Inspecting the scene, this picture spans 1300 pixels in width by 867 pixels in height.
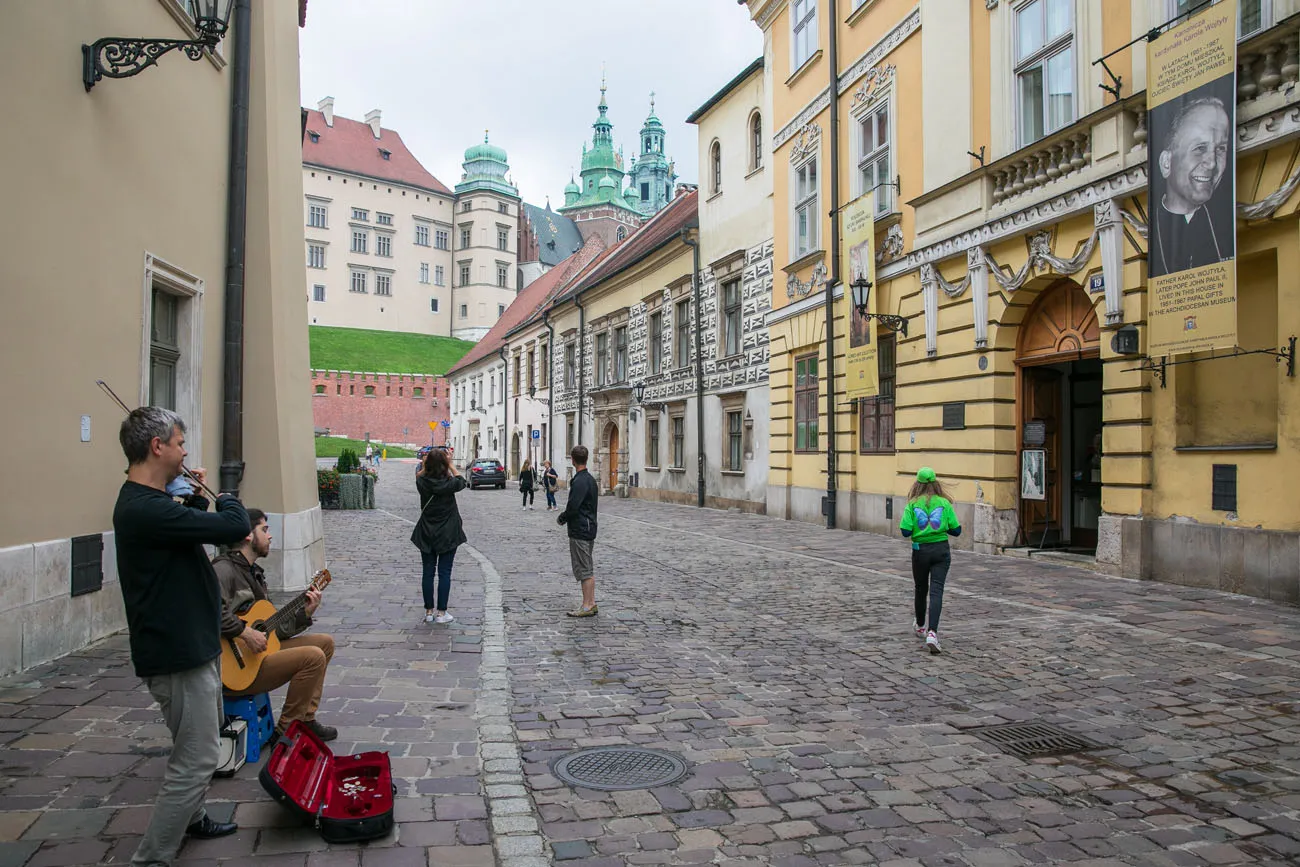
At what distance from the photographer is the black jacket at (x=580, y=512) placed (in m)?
9.50

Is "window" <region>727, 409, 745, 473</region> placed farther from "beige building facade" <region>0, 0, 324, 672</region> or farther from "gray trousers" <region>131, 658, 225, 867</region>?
"gray trousers" <region>131, 658, 225, 867</region>

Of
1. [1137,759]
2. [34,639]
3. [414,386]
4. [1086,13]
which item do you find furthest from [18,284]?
[414,386]

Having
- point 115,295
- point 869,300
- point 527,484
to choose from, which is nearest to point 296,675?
point 115,295

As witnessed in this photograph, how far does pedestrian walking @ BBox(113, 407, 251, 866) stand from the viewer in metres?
3.41

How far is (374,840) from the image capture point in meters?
3.87

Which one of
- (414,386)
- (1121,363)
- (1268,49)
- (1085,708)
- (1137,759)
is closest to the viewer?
(1137,759)

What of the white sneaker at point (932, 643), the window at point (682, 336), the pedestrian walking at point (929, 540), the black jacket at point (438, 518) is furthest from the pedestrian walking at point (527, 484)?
the white sneaker at point (932, 643)

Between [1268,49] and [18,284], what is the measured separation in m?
11.5

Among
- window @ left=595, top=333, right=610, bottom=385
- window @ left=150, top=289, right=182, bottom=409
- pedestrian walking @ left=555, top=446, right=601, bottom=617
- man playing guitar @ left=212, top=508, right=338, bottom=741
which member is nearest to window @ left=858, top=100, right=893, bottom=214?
pedestrian walking @ left=555, top=446, right=601, bottom=617

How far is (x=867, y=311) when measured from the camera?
17.3 m

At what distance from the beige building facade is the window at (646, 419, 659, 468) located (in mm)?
20851

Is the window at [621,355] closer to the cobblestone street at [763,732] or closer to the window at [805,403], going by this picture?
the window at [805,403]

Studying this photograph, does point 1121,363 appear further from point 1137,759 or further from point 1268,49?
point 1137,759

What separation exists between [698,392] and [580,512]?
18.3 metres
